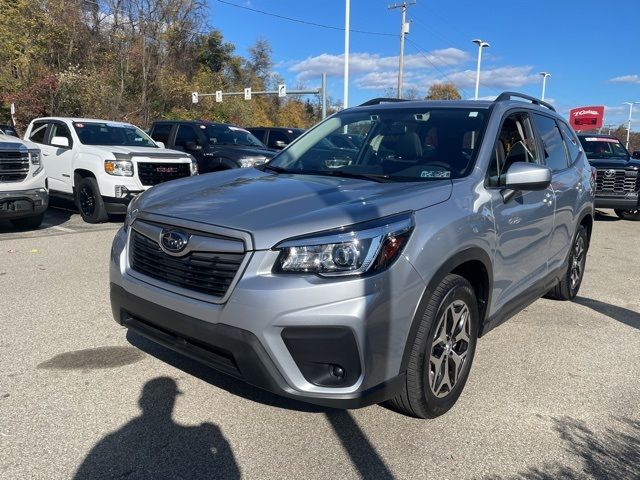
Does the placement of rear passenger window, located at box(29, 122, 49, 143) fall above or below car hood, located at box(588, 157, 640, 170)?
above

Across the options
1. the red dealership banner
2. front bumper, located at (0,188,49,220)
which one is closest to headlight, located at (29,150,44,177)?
front bumper, located at (0,188,49,220)

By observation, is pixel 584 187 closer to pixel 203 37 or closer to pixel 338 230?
pixel 338 230

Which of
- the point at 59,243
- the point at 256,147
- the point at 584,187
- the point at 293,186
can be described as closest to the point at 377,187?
the point at 293,186

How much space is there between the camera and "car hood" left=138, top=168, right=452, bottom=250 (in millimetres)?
2559

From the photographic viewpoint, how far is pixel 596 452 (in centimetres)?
281

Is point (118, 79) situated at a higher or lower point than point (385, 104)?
higher

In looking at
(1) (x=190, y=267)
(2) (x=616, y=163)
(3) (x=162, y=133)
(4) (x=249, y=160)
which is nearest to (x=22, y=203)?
(4) (x=249, y=160)

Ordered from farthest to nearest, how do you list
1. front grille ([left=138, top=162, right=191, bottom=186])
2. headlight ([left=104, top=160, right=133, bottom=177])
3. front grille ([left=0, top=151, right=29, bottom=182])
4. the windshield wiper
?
front grille ([left=138, top=162, right=191, bottom=186]), headlight ([left=104, top=160, right=133, bottom=177]), front grille ([left=0, top=151, right=29, bottom=182]), the windshield wiper

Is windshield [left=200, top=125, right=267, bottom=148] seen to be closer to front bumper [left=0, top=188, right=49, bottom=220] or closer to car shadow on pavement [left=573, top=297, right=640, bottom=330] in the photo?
front bumper [left=0, top=188, right=49, bottom=220]

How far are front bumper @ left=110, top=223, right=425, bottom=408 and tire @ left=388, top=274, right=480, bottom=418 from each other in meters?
0.15

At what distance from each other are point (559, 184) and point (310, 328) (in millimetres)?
3042

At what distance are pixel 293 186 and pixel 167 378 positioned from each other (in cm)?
149

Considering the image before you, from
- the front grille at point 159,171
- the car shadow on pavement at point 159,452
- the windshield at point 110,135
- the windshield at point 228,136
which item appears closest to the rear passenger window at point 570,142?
the car shadow on pavement at point 159,452

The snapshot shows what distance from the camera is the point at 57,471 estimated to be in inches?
98.1
